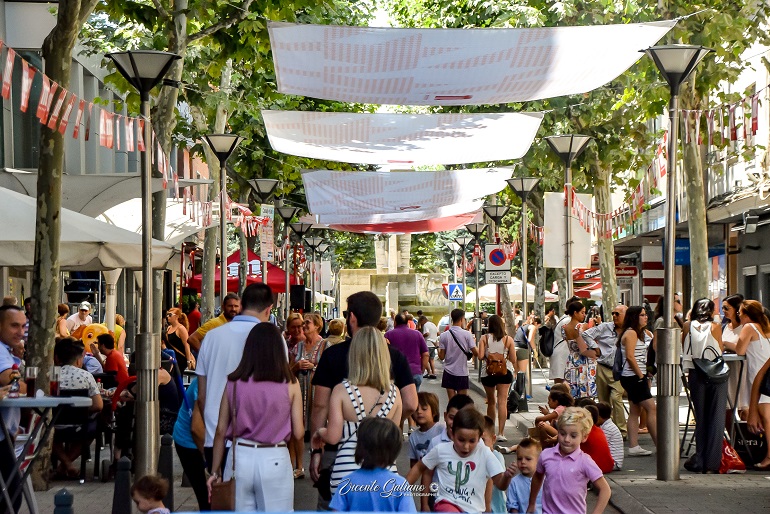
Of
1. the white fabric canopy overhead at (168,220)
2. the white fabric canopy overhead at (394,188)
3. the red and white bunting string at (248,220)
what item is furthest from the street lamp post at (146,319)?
the red and white bunting string at (248,220)

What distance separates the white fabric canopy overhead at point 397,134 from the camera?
17141mm

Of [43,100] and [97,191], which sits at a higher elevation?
[97,191]

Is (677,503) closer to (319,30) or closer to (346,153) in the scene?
(319,30)

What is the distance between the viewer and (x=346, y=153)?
19.0 metres

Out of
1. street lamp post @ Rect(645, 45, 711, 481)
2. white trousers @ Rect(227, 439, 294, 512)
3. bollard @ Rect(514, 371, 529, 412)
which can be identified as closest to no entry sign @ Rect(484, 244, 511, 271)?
bollard @ Rect(514, 371, 529, 412)

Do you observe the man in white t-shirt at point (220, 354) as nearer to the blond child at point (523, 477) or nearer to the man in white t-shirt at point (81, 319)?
the blond child at point (523, 477)

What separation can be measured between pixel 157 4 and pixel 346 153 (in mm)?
3400

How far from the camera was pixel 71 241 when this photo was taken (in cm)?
1394

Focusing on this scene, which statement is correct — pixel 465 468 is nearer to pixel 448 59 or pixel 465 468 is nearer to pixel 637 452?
pixel 448 59

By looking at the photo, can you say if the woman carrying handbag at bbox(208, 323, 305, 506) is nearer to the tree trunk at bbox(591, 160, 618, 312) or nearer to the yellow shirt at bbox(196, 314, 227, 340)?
the yellow shirt at bbox(196, 314, 227, 340)

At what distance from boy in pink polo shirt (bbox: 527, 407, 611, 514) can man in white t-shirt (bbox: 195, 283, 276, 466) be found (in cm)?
193

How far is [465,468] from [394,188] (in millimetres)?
14932

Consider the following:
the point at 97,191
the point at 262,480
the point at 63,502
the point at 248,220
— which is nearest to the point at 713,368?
the point at 262,480

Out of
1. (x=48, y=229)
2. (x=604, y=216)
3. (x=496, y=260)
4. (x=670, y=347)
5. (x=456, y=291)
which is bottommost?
(x=670, y=347)
